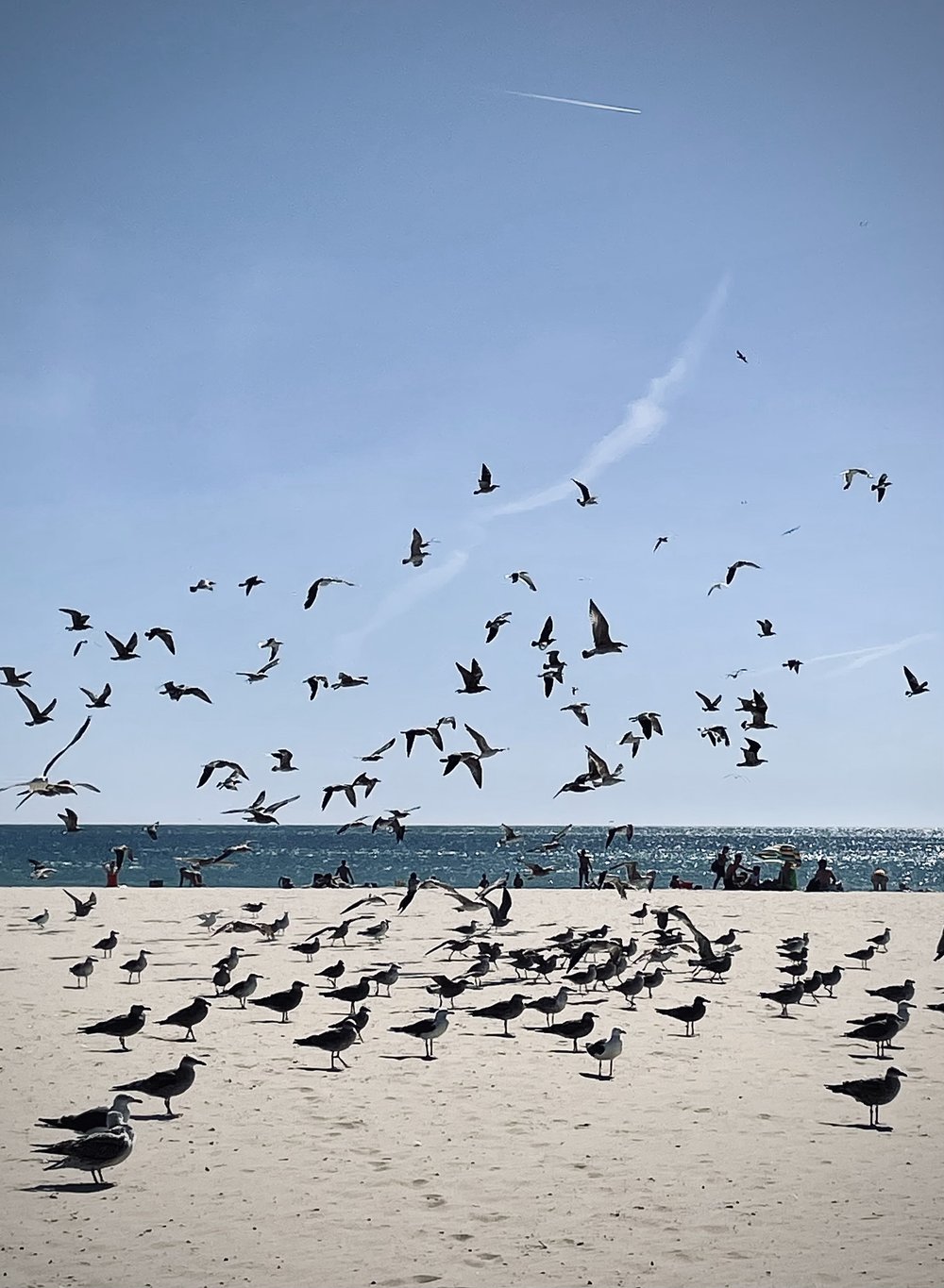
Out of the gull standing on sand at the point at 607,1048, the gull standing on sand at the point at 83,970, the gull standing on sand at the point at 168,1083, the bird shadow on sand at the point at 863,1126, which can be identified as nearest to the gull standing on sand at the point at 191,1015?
the gull standing on sand at the point at 168,1083

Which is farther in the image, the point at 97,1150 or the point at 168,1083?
the point at 168,1083

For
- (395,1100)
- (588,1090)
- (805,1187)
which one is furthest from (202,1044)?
(805,1187)

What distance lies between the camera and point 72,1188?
8859 millimetres

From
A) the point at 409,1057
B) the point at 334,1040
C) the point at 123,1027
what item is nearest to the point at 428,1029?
the point at 409,1057

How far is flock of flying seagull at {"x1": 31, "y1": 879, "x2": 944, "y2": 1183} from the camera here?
1076 cm

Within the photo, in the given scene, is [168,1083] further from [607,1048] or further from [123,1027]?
[607,1048]

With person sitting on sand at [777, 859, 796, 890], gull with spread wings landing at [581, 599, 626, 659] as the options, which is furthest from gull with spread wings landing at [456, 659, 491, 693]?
Answer: person sitting on sand at [777, 859, 796, 890]

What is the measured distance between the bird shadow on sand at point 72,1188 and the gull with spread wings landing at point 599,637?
11.7 m

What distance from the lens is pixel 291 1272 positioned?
288 inches

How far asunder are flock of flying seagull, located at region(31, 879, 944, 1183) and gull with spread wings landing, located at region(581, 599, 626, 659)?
4705 mm

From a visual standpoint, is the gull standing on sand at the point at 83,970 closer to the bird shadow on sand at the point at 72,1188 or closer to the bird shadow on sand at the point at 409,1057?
the bird shadow on sand at the point at 409,1057

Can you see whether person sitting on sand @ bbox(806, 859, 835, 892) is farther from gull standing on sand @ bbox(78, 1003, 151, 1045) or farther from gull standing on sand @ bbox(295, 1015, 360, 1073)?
gull standing on sand @ bbox(78, 1003, 151, 1045)

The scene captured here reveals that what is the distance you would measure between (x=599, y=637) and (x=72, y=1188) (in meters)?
12.1

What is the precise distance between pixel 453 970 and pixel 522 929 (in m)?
6.56
